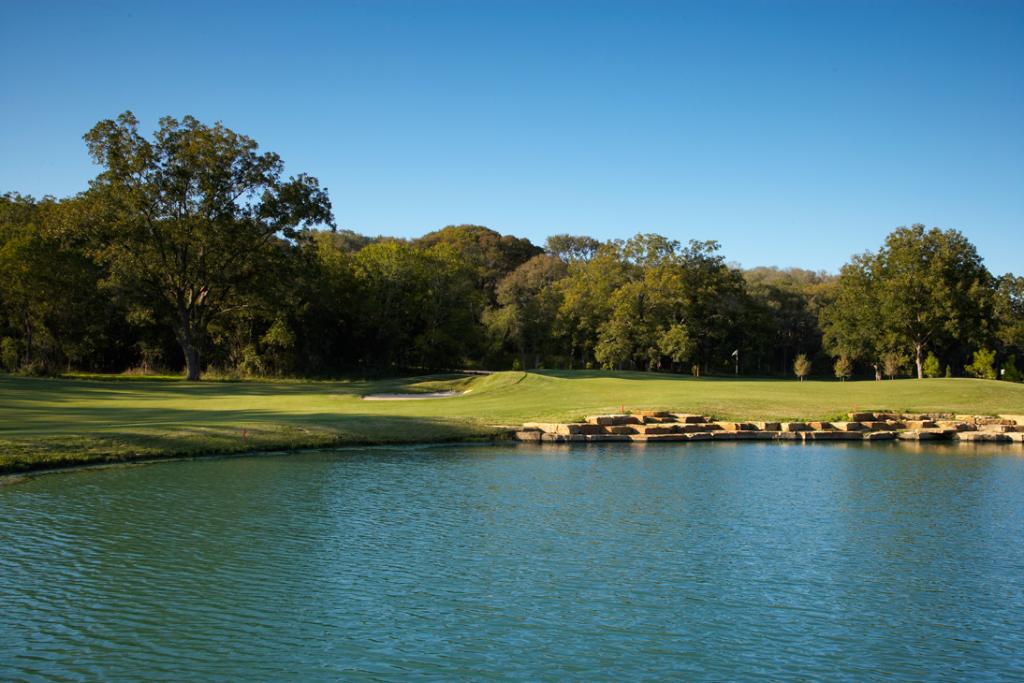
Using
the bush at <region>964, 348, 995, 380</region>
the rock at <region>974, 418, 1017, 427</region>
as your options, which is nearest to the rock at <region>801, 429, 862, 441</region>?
the rock at <region>974, 418, 1017, 427</region>

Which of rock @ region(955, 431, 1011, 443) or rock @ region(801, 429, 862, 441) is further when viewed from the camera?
rock @ region(801, 429, 862, 441)

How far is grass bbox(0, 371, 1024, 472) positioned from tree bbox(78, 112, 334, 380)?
6789 mm

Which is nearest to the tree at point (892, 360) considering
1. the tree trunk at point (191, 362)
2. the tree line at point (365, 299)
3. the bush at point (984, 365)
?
the tree line at point (365, 299)

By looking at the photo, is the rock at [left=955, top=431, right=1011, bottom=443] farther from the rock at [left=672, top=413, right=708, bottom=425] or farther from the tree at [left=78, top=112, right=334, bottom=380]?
the tree at [left=78, top=112, right=334, bottom=380]

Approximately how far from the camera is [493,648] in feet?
27.1

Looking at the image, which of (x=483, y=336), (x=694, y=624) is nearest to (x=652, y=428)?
(x=694, y=624)

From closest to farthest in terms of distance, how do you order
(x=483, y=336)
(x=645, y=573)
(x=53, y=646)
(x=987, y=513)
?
1. (x=53, y=646)
2. (x=645, y=573)
3. (x=987, y=513)
4. (x=483, y=336)

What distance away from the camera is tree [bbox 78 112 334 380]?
47.4 m

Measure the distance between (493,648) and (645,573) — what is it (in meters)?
3.20

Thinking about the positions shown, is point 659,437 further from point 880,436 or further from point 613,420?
point 880,436

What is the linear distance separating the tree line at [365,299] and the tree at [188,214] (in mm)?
105

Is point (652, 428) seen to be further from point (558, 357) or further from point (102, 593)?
point (558, 357)

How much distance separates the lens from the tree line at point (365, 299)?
1900 inches

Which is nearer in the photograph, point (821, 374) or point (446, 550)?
point (446, 550)
